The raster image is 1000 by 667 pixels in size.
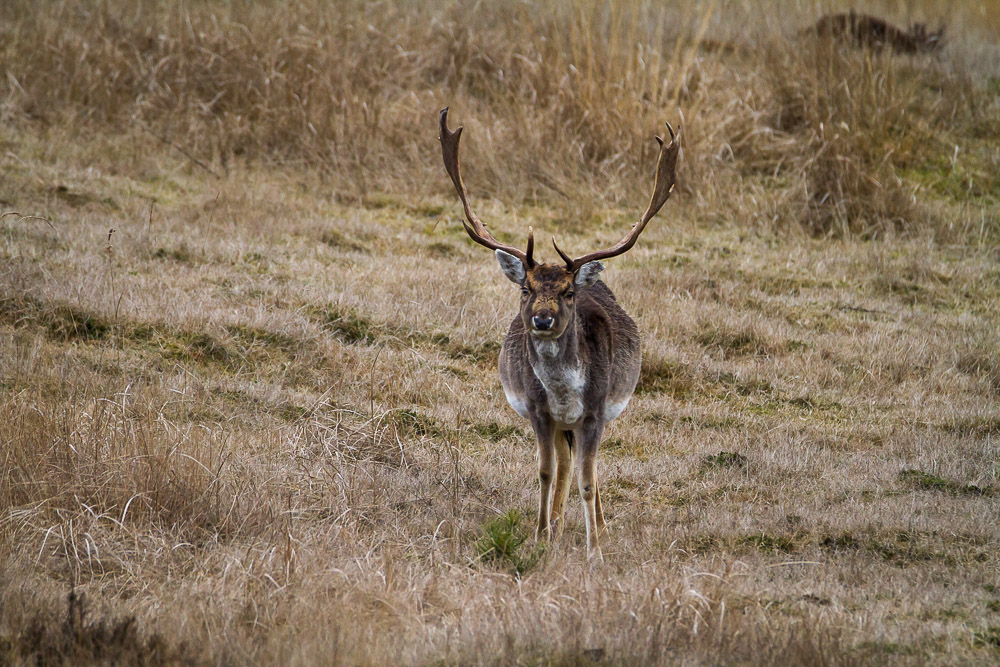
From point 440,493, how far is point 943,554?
2762mm

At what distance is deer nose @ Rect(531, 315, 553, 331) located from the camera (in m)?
5.27

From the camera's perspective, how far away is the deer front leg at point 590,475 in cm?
557

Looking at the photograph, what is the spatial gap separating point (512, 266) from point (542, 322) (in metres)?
0.59

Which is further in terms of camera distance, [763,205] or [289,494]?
[763,205]

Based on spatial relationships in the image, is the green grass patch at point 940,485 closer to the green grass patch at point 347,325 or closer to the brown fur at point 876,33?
the green grass patch at point 347,325

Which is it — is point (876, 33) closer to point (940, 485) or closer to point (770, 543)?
point (940, 485)

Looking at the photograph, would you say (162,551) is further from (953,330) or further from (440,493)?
(953,330)

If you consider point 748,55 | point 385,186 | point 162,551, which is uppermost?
point 748,55

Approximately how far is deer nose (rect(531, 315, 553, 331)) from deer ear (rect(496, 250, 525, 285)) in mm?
439

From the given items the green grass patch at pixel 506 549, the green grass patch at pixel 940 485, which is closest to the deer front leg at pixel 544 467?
the green grass patch at pixel 506 549

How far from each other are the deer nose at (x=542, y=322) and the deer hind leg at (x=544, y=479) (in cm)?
74

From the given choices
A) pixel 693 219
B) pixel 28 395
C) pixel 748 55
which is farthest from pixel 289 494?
A: pixel 748 55

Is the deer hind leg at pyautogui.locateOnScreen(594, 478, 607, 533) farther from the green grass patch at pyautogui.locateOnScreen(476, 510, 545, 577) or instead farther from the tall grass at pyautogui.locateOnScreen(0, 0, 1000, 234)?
the tall grass at pyautogui.locateOnScreen(0, 0, 1000, 234)

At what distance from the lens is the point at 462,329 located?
8.71 meters
